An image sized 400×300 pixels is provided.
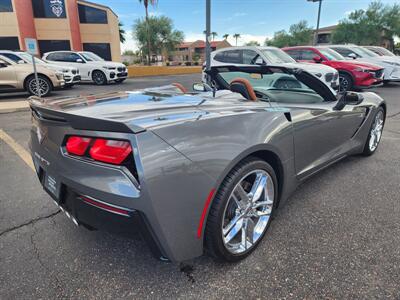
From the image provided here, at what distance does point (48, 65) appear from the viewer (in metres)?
9.88

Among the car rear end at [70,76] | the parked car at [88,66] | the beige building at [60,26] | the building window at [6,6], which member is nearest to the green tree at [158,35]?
the beige building at [60,26]

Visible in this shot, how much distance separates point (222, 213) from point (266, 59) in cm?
761

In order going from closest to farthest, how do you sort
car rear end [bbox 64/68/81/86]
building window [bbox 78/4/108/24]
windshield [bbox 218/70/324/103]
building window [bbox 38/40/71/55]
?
windshield [bbox 218/70/324/103] < car rear end [bbox 64/68/81/86] < building window [bbox 38/40/71/55] < building window [bbox 78/4/108/24]

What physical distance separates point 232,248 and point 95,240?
1040mm

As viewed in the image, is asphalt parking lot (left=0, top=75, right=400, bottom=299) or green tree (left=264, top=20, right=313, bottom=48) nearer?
asphalt parking lot (left=0, top=75, right=400, bottom=299)

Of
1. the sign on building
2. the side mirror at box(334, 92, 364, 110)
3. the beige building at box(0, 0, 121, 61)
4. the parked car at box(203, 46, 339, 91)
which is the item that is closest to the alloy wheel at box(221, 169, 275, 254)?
the side mirror at box(334, 92, 364, 110)

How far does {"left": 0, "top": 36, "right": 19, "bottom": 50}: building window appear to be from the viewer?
20.0 m

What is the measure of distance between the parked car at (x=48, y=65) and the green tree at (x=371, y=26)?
4221 cm

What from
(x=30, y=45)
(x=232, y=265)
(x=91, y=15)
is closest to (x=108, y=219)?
(x=232, y=265)

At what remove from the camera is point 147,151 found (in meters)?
1.31

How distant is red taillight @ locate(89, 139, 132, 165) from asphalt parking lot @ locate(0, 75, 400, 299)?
1.45 ft

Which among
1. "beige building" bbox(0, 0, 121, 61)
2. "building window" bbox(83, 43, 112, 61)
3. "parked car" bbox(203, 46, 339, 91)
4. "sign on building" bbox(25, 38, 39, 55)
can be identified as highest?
"beige building" bbox(0, 0, 121, 61)

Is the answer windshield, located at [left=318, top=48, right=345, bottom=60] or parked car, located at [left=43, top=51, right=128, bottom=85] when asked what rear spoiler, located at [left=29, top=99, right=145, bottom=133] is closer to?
windshield, located at [left=318, top=48, right=345, bottom=60]

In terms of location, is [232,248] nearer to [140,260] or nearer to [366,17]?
[140,260]
